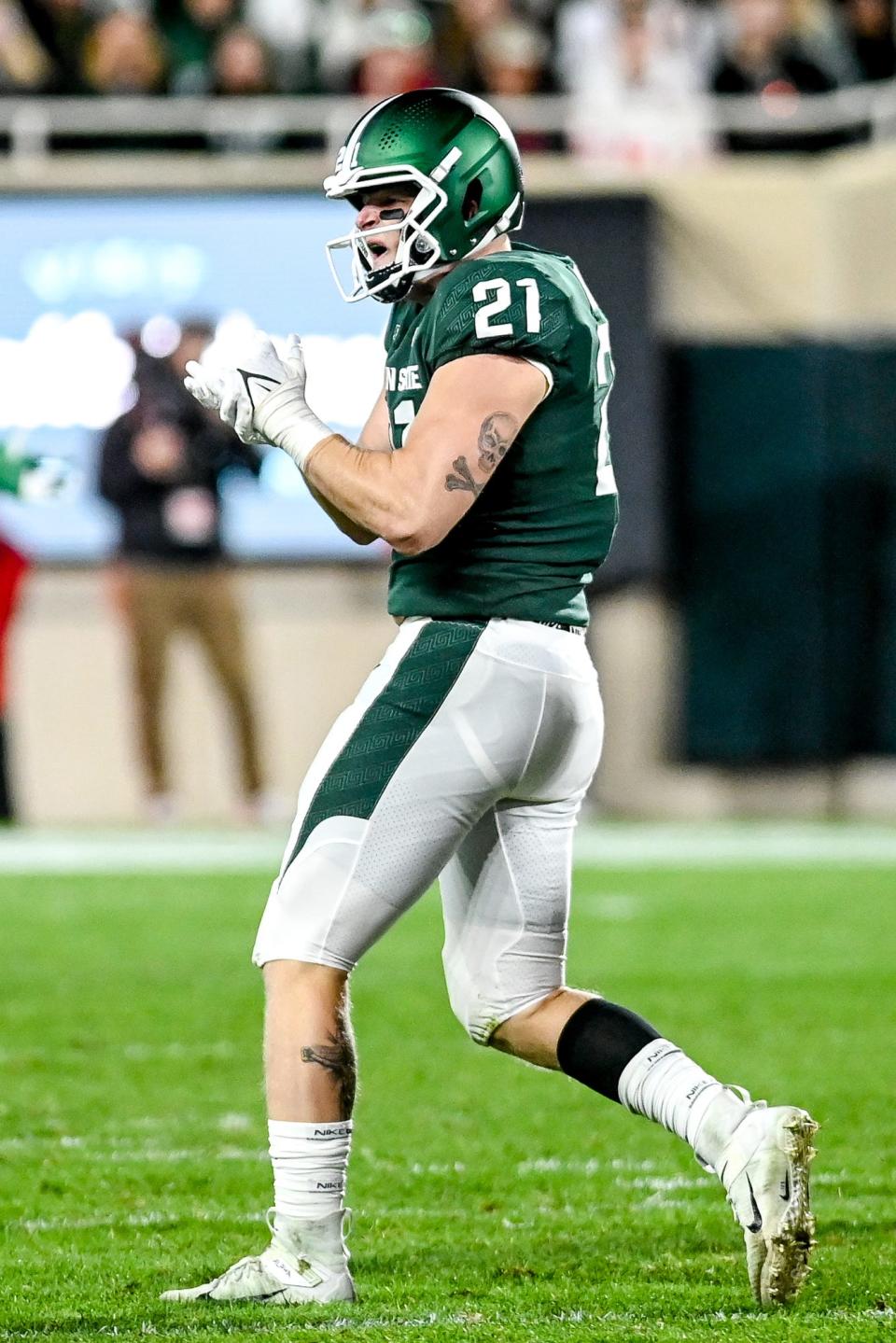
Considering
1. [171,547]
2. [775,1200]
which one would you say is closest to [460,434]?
[775,1200]

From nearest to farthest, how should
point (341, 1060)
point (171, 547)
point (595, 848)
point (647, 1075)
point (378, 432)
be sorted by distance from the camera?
1. point (341, 1060)
2. point (647, 1075)
3. point (378, 432)
4. point (595, 848)
5. point (171, 547)

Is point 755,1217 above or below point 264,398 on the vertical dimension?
below

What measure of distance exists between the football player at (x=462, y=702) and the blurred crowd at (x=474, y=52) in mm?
9137

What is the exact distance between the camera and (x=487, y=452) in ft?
10.3

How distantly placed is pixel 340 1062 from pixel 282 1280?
1.04 ft

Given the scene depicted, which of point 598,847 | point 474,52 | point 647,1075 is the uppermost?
point 474,52

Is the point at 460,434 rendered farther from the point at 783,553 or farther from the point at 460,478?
the point at 783,553

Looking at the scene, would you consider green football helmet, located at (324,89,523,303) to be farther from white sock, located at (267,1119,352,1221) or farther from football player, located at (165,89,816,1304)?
white sock, located at (267,1119,352,1221)

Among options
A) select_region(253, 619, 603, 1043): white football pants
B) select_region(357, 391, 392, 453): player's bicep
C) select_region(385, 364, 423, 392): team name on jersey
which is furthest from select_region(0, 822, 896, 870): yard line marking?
select_region(385, 364, 423, 392): team name on jersey

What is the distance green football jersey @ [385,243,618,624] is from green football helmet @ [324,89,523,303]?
71 millimetres

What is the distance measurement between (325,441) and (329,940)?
2.40ft

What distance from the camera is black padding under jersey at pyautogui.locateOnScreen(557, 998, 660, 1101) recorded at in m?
3.30

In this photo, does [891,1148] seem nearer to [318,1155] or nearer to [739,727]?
[318,1155]

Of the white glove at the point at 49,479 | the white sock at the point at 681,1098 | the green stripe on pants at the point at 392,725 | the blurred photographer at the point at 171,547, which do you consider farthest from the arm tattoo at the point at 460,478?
the blurred photographer at the point at 171,547
